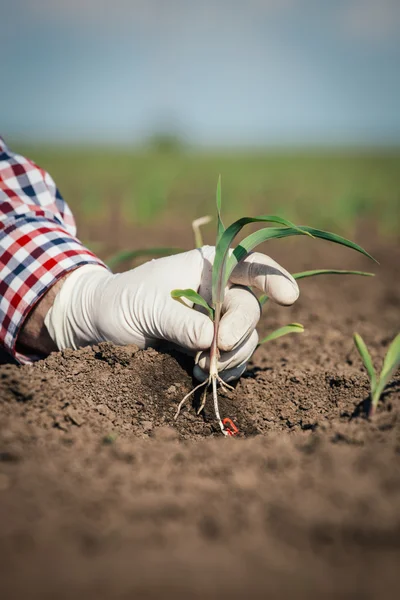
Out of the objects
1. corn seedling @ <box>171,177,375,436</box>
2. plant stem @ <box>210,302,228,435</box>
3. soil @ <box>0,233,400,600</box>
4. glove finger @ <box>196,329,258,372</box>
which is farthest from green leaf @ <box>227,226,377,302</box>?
soil @ <box>0,233,400,600</box>

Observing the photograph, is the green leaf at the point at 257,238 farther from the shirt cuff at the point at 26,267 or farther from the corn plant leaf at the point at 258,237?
the shirt cuff at the point at 26,267

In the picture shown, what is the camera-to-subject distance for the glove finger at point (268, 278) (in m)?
1.49

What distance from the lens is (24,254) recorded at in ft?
5.85

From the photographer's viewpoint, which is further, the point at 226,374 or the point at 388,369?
the point at 226,374

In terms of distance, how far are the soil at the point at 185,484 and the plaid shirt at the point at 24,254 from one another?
268 mm

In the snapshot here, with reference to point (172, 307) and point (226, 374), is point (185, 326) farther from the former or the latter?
point (226, 374)

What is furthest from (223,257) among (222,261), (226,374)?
(226,374)

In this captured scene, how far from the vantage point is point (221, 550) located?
842 mm

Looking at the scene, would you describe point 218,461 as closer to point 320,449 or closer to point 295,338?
point 320,449

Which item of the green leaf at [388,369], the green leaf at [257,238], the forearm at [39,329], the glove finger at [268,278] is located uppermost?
the green leaf at [257,238]

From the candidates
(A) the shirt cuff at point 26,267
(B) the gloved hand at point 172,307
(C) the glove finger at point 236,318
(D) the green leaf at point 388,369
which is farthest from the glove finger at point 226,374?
(A) the shirt cuff at point 26,267

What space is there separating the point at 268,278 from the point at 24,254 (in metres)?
0.86

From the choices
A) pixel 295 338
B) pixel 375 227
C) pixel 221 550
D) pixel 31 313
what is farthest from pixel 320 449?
pixel 375 227

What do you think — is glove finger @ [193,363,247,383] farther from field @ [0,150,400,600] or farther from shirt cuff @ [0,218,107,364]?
shirt cuff @ [0,218,107,364]
